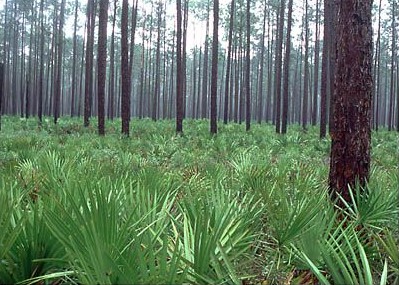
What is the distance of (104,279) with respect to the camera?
1.72 metres

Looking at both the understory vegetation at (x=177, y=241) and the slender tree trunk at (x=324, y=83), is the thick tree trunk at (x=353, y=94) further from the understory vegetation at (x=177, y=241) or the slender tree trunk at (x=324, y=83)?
the slender tree trunk at (x=324, y=83)

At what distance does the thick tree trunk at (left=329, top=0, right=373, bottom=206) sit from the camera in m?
4.68

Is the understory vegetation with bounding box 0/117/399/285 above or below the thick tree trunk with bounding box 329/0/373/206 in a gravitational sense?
below

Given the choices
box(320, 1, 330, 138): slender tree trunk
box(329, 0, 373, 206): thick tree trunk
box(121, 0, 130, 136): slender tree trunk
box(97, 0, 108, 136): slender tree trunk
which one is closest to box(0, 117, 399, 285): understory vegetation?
box(329, 0, 373, 206): thick tree trunk

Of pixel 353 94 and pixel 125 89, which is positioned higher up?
pixel 125 89

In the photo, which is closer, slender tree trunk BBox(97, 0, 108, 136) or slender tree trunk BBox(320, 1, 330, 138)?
slender tree trunk BBox(97, 0, 108, 136)

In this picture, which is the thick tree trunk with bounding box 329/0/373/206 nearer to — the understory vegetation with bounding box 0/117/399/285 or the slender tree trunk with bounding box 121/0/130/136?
the understory vegetation with bounding box 0/117/399/285

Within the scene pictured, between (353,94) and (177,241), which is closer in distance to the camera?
(177,241)

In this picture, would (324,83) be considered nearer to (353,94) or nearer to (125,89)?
(125,89)

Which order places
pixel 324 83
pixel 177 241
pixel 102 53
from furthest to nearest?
pixel 324 83 → pixel 102 53 → pixel 177 241

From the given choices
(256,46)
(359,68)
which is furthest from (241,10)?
(359,68)

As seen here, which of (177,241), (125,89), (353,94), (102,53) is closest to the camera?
(177,241)

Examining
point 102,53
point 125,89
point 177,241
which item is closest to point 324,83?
point 125,89

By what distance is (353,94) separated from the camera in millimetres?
4691
